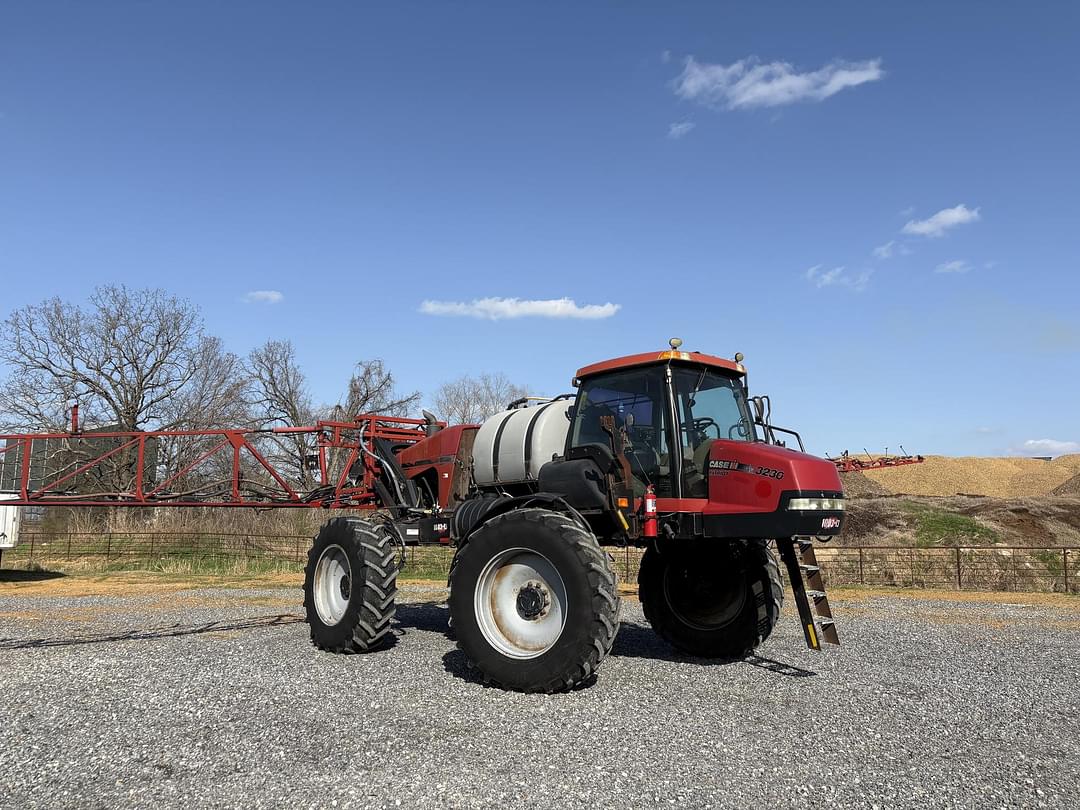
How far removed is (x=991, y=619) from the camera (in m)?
12.4

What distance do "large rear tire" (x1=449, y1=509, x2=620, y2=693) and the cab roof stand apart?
68.4 inches

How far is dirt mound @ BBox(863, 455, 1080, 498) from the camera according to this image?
45406 mm

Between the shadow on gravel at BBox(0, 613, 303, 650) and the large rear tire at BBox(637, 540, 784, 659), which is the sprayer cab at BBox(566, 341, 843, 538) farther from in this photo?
the shadow on gravel at BBox(0, 613, 303, 650)

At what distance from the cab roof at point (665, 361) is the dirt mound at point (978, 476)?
40.1 metres

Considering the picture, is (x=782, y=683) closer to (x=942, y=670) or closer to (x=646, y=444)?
(x=942, y=670)

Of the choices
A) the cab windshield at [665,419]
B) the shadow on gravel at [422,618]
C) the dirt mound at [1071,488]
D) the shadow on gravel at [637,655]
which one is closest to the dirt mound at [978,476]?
the dirt mound at [1071,488]

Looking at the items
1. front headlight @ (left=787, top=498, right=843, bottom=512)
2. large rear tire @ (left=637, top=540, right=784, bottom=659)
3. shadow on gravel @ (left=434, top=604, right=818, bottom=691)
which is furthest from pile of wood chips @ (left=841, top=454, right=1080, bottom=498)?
Result: front headlight @ (left=787, top=498, right=843, bottom=512)

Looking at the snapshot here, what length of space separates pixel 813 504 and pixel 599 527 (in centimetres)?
221

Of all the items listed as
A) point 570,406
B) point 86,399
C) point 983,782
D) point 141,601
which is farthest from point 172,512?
point 983,782

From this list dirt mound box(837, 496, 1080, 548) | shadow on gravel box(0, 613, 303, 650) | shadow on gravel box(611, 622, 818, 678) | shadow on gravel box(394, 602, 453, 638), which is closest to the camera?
shadow on gravel box(611, 622, 818, 678)

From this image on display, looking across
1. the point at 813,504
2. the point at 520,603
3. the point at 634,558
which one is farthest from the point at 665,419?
the point at 634,558

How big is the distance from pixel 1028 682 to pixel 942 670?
2.52ft

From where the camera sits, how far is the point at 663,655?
344 inches

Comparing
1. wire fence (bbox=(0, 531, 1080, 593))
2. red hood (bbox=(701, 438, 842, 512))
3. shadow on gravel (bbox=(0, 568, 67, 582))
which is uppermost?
red hood (bbox=(701, 438, 842, 512))
